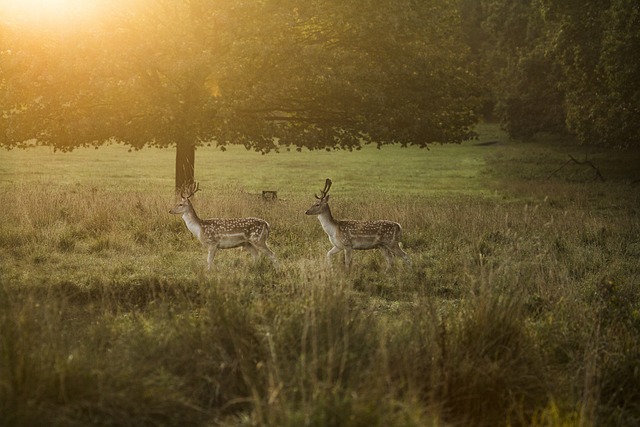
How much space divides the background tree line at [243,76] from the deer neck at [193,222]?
5.12 metres

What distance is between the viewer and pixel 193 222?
12.4 metres

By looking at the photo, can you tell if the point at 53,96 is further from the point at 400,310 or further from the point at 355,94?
the point at 400,310

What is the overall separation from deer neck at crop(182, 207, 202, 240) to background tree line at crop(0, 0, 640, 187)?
5.12 meters

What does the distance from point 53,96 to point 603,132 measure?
16.7 metres

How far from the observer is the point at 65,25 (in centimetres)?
1753

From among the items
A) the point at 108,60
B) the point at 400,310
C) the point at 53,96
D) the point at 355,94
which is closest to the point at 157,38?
the point at 108,60

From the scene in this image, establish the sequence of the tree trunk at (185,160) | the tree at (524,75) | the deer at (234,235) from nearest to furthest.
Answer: the deer at (234,235)
the tree trunk at (185,160)
the tree at (524,75)

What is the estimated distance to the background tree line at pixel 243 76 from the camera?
1753 cm

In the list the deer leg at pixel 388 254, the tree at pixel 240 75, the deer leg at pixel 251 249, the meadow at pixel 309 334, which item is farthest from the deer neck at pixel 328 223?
the tree at pixel 240 75

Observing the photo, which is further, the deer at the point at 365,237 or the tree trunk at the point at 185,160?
the tree trunk at the point at 185,160

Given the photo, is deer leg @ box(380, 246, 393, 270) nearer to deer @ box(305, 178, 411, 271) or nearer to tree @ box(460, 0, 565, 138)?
deer @ box(305, 178, 411, 271)

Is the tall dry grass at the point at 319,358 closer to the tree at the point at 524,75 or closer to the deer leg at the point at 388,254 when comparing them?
the deer leg at the point at 388,254

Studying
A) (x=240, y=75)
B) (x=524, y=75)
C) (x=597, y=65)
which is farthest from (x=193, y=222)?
(x=524, y=75)

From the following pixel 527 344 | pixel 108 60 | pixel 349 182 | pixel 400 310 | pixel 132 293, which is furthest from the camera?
pixel 349 182
